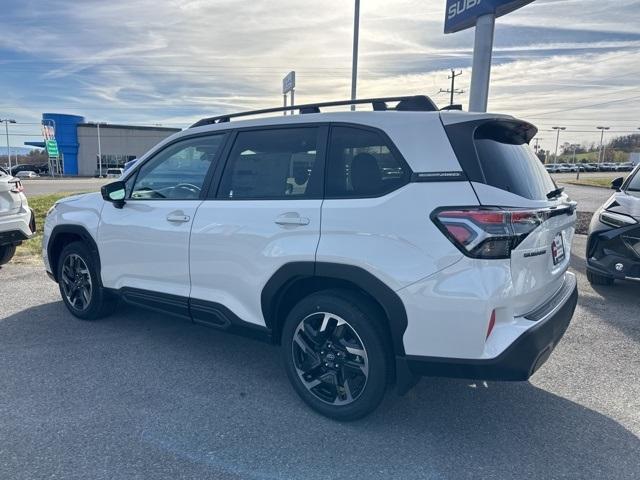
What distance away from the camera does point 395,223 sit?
2617 millimetres

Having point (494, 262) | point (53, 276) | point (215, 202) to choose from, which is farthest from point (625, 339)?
point (53, 276)

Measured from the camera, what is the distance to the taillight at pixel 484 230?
2424mm

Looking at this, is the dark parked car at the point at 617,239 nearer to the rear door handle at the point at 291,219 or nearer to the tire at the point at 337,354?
the tire at the point at 337,354

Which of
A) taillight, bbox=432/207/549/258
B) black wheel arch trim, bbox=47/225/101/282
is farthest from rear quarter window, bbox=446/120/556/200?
black wheel arch trim, bbox=47/225/101/282

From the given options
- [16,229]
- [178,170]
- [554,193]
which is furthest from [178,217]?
[16,229]

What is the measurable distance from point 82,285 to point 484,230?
153 inches

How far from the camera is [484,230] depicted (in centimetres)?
242

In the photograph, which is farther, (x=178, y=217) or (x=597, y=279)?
(x=597, y=279)

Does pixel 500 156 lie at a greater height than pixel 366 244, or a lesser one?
greater

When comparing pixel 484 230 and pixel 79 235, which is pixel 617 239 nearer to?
pixel 484 230

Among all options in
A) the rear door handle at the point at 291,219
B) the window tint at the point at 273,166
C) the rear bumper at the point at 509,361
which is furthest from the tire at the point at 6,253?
the rear bumper at the point at 509,361

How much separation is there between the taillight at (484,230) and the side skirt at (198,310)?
1474 mm

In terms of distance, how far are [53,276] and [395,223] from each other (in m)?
3.97

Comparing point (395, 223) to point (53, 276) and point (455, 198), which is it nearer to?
point (455, 198)
